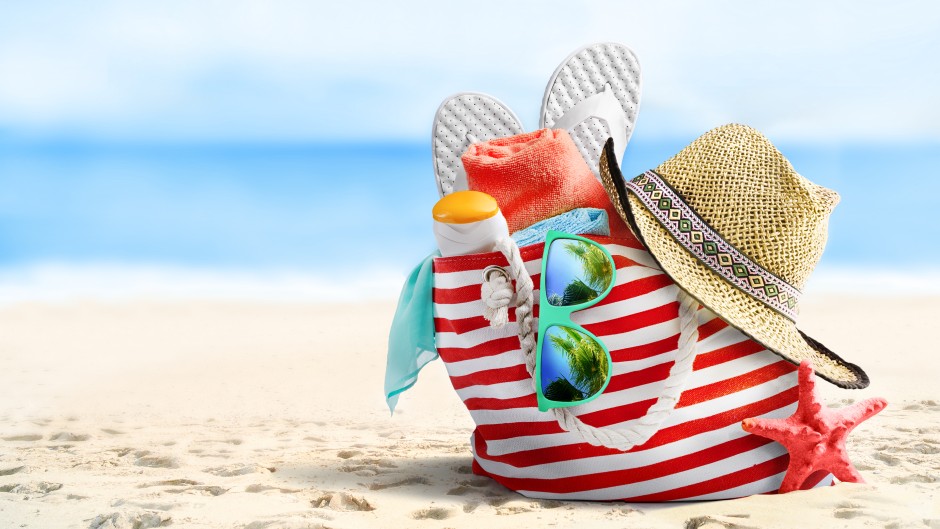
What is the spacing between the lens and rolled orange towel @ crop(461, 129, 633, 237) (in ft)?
8.07

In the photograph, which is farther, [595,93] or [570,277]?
[595,93]

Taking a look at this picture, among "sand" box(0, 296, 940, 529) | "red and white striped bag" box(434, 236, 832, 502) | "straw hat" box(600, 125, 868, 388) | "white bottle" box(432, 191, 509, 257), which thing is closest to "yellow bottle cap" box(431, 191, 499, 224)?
"white bottle" box(432, 191, 509, 257)

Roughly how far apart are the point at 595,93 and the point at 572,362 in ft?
3.74

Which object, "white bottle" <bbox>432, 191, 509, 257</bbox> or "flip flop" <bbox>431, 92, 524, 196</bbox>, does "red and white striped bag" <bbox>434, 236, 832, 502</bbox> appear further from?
"flip flop" <bbox>431, 92, 524, 196</bbox>

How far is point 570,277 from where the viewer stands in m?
2.22

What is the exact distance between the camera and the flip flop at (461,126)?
298 cm

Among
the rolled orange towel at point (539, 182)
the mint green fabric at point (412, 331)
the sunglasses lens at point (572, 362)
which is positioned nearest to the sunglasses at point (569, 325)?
the sunglasses lens at point (572, 362)

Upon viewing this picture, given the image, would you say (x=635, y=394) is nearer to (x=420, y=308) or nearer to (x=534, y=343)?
(x=534, y=343)

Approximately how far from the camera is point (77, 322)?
7621 mm

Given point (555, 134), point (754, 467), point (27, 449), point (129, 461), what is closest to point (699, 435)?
point (754, 467)

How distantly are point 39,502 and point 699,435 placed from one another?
1.79 metres

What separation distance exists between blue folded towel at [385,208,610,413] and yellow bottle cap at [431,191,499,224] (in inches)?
7.4

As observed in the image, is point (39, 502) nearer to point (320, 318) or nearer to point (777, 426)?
point (777, 426)

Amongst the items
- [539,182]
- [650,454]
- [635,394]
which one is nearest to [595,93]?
[539,182]
